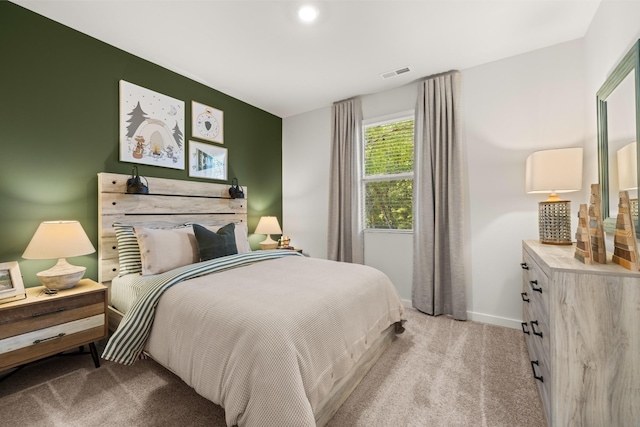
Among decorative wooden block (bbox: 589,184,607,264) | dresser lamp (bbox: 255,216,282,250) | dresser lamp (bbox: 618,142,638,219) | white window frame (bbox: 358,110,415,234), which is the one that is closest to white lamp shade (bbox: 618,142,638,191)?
dresser lamp (bbox: 618,142,638,219)

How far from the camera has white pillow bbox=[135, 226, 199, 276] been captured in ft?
7.18

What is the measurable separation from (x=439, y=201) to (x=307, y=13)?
2.15 m

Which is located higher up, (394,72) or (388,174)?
(394,72)

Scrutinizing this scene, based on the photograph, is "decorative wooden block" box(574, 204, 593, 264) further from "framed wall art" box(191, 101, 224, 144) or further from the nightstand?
"framed wall art" box(191, 101, 224, 144)

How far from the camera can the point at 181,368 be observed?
146 centimetres

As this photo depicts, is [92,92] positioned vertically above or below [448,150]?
above

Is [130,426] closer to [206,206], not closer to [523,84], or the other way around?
[206,206]

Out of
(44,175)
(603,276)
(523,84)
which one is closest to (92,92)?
(44,175)

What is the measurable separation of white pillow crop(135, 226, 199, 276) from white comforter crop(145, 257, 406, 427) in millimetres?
545

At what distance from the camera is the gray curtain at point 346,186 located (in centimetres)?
360

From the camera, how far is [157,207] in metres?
2.76

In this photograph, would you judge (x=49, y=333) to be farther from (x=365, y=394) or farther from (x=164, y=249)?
(x=365, y=394)

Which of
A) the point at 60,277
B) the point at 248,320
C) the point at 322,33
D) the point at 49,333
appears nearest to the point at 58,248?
the point at 60,277

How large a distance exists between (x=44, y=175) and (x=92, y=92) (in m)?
0.83
